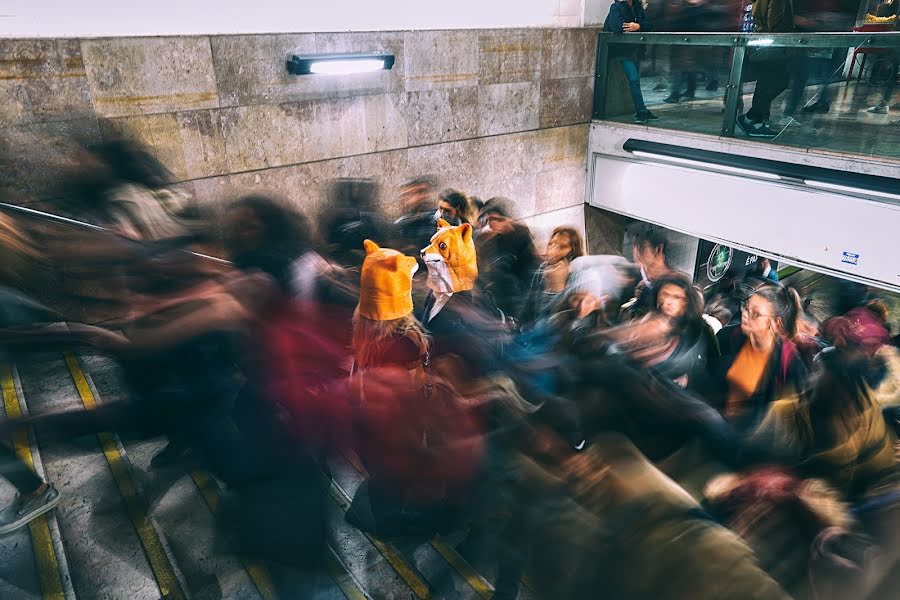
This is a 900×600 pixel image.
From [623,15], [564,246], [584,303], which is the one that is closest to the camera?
[584,303]

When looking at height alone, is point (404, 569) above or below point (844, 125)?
below

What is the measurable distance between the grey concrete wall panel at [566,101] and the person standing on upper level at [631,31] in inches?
20.3

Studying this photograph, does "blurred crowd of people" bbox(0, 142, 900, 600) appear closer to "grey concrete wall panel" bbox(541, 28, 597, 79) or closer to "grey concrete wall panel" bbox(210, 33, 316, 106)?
"grey concrete wall panel" bbox(210, 33, 316, 106)

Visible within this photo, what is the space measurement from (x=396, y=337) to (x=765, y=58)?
19.1 ft

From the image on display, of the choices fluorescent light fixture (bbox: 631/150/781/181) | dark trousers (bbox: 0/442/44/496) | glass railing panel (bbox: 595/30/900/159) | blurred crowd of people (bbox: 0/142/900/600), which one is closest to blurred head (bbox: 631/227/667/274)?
blurred crowd of people (bbox: 0/142/900/600)

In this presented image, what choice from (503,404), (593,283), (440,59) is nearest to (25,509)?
(503,404)

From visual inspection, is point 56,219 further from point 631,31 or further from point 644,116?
point 631,31

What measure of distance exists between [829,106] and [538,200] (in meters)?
3.64

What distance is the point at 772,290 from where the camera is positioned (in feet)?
10.5

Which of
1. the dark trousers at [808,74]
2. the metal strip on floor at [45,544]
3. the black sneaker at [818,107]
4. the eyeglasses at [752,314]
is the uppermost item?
the dark trousers at [808,74]

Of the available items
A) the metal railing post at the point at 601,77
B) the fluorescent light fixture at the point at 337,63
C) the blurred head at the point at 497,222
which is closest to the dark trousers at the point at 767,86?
the metal railing post at the point at 601,77

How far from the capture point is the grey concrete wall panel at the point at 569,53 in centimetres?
784

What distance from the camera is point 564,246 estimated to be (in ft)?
14.9

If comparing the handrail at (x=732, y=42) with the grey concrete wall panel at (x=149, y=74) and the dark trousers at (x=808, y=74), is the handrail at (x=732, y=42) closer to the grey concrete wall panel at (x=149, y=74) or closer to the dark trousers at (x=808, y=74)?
the dark trousers at (x=808, y=74)
